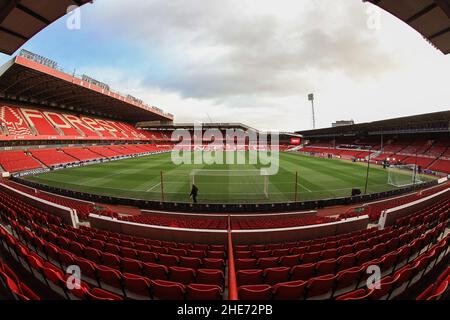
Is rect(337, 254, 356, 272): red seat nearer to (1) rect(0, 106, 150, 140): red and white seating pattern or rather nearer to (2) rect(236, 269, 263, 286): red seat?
(2) rect(236, 269, 263, 286): red seat

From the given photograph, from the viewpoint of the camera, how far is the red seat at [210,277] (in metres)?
3.87

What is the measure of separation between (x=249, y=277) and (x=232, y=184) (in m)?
15.7

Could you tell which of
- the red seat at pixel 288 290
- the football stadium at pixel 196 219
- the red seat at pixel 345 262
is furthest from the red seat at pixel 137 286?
the red seat at pixel 345 262

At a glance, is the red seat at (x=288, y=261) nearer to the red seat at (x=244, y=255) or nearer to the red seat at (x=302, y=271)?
the red seat at (x=302, y=271)

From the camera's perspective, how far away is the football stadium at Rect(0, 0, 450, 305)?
12.3ft

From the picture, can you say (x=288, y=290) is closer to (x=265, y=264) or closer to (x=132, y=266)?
(x=265, y=264)

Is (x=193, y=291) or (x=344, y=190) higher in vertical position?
(x=193, y=291)

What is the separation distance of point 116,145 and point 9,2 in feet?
157

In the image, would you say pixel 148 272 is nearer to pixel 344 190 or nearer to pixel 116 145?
pixel 344 190

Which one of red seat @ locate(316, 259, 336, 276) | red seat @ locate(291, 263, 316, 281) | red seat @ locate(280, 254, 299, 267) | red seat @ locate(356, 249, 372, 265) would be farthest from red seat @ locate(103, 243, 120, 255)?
red seat @ locate(356, 249, 372, 265)

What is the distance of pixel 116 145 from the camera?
4762 cm
